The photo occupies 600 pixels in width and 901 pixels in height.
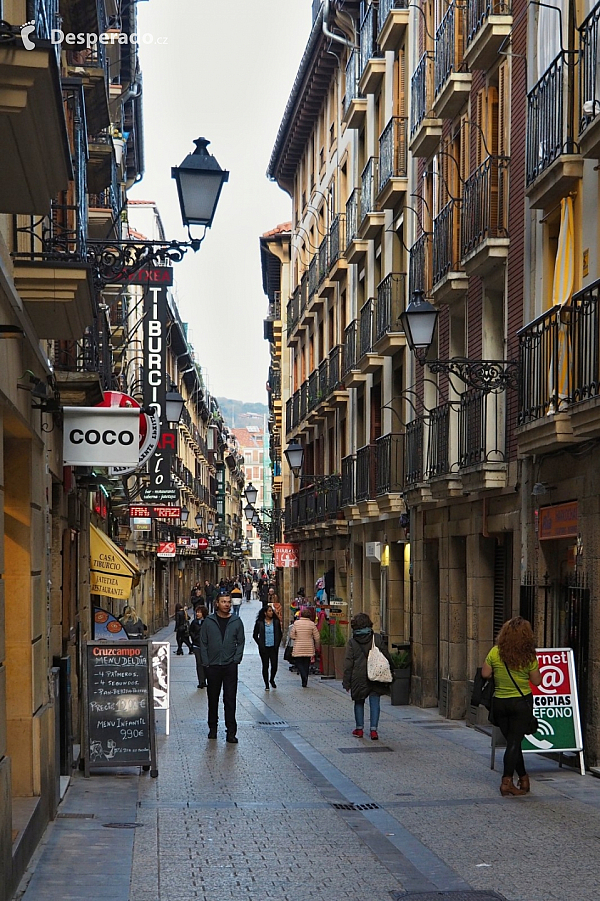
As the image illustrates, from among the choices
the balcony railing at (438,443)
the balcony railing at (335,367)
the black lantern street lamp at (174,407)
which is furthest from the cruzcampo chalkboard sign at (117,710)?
the balcony railing at (335,367)

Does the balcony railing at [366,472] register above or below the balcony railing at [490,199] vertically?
below

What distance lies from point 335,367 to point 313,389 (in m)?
5.01

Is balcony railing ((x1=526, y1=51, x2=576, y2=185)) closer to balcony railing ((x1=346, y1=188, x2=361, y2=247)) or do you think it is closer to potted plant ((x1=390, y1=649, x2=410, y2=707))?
potted plant ((x1=390, y1=649, x2=410, y2=707))

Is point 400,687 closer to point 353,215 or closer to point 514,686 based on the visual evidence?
point 514,686

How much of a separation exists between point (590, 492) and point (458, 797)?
3680mm

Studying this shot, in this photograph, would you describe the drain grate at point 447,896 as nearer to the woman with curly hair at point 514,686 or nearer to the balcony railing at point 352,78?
the woman with curly hair at point 514,686

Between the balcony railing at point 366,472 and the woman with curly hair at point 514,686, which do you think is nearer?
the woman with curly hair at point 514,686

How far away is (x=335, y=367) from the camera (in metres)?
36.0

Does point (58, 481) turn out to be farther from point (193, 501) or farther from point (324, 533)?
point (193, 501)

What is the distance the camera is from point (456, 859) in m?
9.66

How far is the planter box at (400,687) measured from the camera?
23.1m

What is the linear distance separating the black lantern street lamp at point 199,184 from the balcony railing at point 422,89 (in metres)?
12.1

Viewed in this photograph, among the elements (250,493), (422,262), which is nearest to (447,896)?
(422,262)

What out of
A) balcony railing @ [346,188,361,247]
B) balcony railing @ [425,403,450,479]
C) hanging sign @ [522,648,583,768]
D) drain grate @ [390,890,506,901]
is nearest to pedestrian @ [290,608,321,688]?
balcony railing @ [425,403,450,479]
